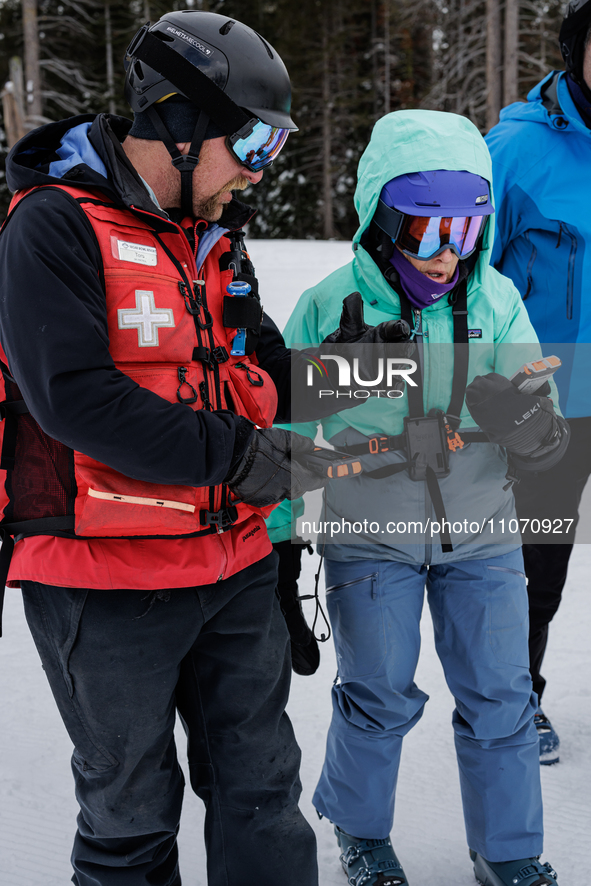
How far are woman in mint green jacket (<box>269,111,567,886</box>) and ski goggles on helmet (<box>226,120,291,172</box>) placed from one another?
44 cm

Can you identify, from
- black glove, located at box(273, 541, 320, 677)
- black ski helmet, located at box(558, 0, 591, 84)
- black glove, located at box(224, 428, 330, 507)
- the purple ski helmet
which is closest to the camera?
black glove, located at box(224, 428, 330, 507)

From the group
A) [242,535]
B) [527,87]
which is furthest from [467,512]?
[527,87]

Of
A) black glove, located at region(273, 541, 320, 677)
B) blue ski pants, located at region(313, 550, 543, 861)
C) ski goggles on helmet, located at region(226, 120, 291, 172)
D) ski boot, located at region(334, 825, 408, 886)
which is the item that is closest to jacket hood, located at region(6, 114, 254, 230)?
ski goggles on helmet, located at region(226, 120, 291, 172)

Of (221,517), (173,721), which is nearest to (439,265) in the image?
(221,517)

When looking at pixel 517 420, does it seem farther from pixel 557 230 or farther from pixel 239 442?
pixel 557 230

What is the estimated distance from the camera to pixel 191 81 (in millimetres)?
1743

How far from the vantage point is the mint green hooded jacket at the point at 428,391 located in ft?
7.20

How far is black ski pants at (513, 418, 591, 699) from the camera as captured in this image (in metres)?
2.89

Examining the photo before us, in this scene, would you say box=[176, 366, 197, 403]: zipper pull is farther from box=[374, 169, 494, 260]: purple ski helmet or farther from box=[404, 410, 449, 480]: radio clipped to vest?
box=[374, 169, 494, 260]: purple ski helmet

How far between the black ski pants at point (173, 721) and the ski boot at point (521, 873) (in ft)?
2.05

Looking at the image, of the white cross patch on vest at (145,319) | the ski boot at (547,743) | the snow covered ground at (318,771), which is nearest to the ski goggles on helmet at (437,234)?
the white cross patch on vest at (145,319)

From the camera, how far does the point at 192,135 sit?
1.78 m

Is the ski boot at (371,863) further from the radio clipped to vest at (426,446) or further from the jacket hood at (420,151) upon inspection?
the jacket hood at (420,151)

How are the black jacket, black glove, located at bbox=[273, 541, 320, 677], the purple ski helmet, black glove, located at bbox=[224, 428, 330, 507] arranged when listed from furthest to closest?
1. black glove, located at bbox=[273, 541, 320, 677]
2. the purple ski helmet
3. black glove, located at bbox=[224, 428, 330, 507]
4. the black jacket
